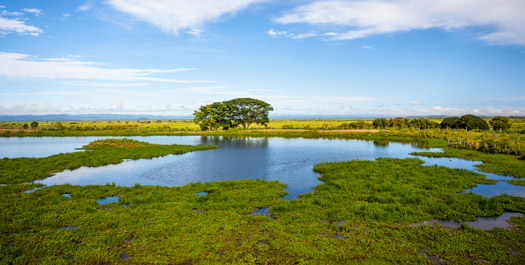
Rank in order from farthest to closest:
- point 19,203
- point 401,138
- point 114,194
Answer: point 401,138 → point 114,194 → point 19,203

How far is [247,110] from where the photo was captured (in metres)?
78.4

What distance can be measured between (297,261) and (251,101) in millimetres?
71958

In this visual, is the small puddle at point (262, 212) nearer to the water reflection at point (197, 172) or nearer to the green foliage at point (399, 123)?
the water reflection at point (197, 172)

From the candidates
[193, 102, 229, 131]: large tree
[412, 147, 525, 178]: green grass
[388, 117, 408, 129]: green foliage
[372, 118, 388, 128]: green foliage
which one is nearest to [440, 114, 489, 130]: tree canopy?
[388, 117, 408, 129]: green foliage

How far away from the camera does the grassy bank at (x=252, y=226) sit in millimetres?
8992

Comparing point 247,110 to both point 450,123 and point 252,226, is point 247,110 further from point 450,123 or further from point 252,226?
point 252,226

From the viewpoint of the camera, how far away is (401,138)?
53.6 m

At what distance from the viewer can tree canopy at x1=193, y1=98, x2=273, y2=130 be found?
75500 millimetres

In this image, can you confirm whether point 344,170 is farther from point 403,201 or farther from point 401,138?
point 401,138

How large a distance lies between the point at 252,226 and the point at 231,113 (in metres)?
68.3

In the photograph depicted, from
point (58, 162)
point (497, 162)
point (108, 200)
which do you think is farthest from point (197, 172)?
point (497, 162)

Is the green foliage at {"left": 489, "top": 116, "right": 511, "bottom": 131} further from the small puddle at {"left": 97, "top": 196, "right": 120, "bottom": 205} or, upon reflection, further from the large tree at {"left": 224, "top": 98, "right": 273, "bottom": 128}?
the small puddle at {"left": 97, "top": 196, "right": 120, "bottom": 205}

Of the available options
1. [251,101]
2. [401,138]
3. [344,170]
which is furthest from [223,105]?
[344,170]

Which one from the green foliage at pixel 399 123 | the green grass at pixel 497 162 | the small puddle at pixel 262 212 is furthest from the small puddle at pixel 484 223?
the green foliage at pixel 399 123
